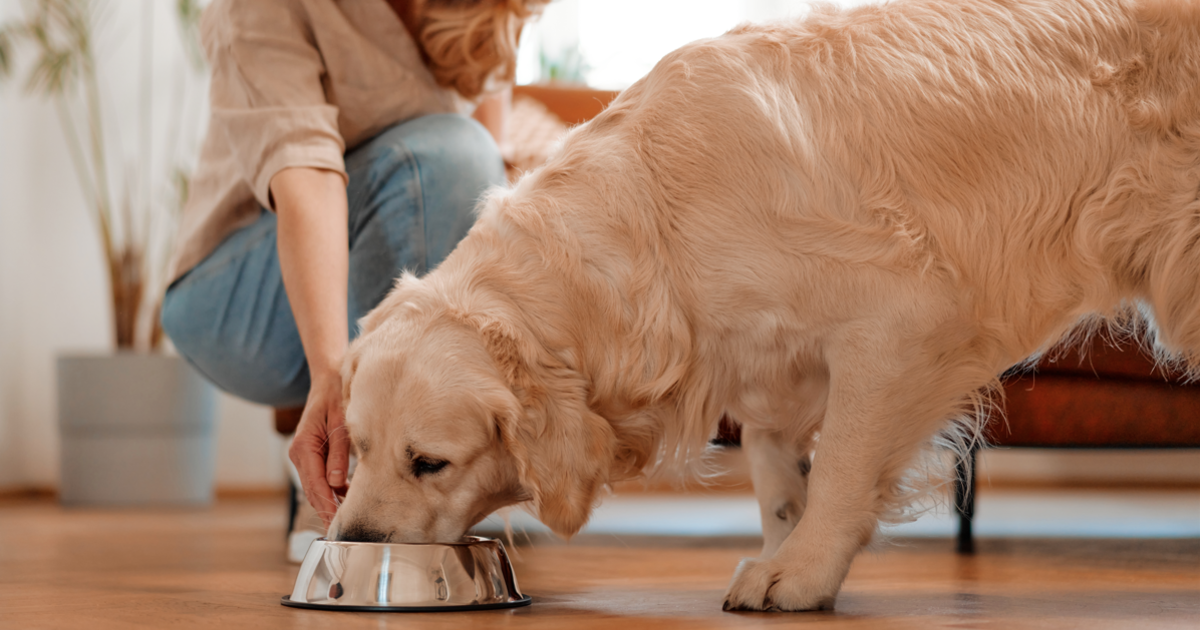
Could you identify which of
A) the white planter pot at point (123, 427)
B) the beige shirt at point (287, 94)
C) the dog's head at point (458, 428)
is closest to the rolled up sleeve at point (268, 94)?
the beige shirt at point (287, 94)

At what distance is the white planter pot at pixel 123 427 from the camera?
13.3ft

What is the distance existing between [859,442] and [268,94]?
4.10ft

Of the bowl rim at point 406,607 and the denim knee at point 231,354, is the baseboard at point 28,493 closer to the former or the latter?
the denim knee at point 231,354

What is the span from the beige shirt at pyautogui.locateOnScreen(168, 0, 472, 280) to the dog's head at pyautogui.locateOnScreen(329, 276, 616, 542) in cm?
60

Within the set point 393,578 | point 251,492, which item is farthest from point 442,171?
point 251,492

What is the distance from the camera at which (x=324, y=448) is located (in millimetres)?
1599

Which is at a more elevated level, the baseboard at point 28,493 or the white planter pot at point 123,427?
the white planter pot at point 123,427

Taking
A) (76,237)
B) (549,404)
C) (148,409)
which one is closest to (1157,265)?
(549,404)

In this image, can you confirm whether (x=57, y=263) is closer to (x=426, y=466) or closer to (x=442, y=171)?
(x=442, y=171)

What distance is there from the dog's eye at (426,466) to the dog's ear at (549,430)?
0.09 meters

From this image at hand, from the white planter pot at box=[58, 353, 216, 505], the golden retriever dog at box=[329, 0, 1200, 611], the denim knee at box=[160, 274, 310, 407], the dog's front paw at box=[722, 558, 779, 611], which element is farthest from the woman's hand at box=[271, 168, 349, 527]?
the white planter pot at box=[58, 353, 216, 505]

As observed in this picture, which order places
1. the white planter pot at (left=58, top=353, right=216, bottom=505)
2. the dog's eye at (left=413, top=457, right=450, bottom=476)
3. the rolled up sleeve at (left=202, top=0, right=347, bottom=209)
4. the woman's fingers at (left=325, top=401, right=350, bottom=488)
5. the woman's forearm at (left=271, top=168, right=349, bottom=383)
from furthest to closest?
the white planter pot at (left=58, top=353, right=216, bottom=505), the rolled up sleeve at (left=202, top=0, right=347, bottom=209), the woman's forearm at (left=271, top=168, right=349, bottom=383), the woman's fingers at (left=325, top=401, right=350, bottom=488), the dog's eye at (left=413, top=457, right=450, bottom=476)

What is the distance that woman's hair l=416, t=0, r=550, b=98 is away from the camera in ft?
6.97

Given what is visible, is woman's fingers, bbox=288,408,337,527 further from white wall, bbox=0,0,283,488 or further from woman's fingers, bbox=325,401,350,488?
white wall, bbox=0,0,283,488
